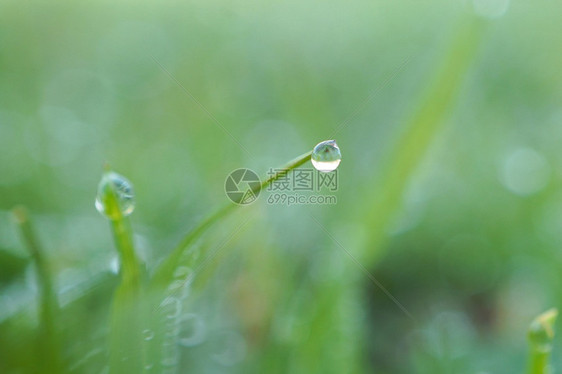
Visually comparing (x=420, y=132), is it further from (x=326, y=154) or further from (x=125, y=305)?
(x=125, y=305)

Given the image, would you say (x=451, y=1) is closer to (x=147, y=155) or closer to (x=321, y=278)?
(x=147, y=155)

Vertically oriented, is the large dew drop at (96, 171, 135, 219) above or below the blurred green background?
below

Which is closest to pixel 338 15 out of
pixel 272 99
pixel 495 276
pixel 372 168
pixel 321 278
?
pixel 272 99

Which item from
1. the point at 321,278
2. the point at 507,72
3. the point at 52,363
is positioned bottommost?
the point at 52,363

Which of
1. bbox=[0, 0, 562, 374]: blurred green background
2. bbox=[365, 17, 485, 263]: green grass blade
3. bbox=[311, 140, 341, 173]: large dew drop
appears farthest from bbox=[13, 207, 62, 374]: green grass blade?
bbox=[365, 17, 485, 263]: green grass blade

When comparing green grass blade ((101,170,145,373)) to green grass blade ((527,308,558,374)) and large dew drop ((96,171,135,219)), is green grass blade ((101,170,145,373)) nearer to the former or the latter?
large dew drop ((96,171,135,219))

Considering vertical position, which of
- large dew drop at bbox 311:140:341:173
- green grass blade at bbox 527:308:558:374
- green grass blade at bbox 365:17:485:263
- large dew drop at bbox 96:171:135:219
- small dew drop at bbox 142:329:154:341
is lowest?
green grass blade at bbox 527:308:558:374
